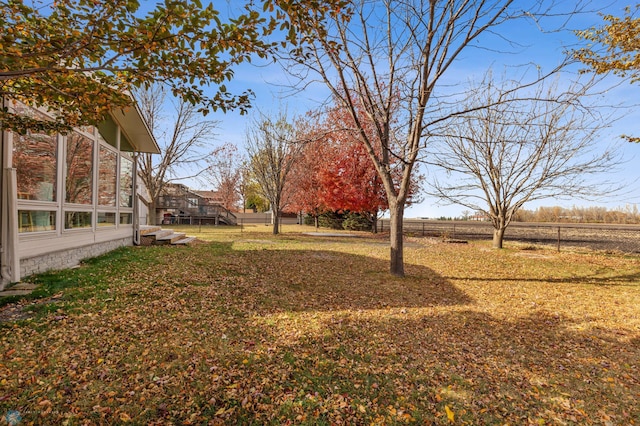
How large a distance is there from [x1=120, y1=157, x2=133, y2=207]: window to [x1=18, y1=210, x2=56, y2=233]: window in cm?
379

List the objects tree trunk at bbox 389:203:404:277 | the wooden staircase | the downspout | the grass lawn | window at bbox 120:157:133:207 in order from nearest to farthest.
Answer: the grass lawn < the downspout < tree trunk at bbox 389:203:404:277 < window at bbox 120:157:133:207 < the wooden staircase

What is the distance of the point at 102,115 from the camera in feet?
12.0

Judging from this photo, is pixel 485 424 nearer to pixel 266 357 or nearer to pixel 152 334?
pixel 266 357

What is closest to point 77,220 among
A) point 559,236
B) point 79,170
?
point 79,170

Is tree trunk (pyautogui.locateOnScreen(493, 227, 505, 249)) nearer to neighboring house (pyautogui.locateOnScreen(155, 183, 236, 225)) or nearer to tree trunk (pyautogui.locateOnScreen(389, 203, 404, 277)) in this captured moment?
tree trunk (pyautogui.locateOnScreen(389, 203, 404, 277))

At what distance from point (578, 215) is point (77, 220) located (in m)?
50.7

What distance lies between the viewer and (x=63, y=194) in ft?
21.9

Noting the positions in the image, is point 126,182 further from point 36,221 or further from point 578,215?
point 578,215

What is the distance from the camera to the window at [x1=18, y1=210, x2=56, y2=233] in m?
5.49

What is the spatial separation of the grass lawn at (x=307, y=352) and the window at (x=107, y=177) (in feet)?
7.91

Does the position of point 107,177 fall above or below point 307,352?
above

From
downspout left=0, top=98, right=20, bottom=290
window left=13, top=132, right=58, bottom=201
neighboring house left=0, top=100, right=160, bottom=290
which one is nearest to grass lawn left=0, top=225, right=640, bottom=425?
downspout left=0, top=98, right=20, bottom=290

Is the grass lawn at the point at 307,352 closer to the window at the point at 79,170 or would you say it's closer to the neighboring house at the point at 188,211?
the window at the point at 79,170

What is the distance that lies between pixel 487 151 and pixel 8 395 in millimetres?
15721
